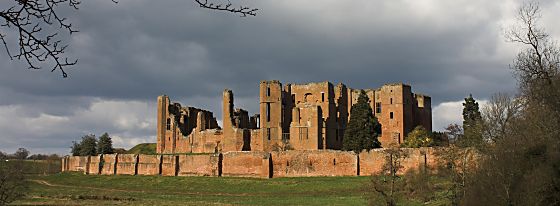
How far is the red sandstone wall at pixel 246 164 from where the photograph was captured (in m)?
59.0

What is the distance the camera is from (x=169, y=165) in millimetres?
64125

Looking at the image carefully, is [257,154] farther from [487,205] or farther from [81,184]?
[487,205]

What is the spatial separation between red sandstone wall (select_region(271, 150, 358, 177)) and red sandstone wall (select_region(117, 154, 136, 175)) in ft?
57.8

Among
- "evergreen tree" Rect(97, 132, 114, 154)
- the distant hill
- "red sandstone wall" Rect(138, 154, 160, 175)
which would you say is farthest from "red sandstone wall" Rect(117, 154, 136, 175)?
the distant hill

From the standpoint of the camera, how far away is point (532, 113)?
2345 cm

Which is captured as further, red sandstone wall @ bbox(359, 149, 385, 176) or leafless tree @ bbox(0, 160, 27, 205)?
red sandstone wall @ bbox(359, 149, 385, 176)

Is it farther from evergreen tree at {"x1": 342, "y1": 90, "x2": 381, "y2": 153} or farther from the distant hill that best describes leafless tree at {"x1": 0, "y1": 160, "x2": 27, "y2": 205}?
the distant hill

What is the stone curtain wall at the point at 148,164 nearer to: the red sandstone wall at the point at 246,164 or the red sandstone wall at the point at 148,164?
the red sandstone wall at the point at 148,164

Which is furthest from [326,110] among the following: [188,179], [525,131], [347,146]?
[525,131]

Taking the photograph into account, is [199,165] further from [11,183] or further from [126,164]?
[11,183]

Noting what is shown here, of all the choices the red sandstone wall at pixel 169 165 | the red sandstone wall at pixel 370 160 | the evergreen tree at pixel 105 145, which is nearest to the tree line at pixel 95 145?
the evergreen tree at pixel 105 145

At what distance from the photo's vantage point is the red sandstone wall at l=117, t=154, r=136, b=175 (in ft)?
219

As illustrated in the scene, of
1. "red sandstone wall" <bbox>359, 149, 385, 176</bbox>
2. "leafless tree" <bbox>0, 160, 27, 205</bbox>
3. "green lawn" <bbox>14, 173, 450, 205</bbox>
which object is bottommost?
"green lawn" <bbox>14, 173, 450, 205</bbox>

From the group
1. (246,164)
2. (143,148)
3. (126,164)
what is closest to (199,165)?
(246,164)
